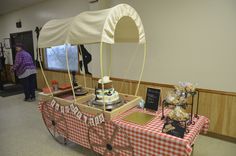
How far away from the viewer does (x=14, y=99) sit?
16.8 ft

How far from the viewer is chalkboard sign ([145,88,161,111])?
6.89 feet

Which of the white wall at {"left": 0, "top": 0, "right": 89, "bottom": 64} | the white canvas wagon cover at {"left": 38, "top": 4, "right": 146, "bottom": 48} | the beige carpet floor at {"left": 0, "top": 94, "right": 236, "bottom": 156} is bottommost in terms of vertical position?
the beige carpet floor at {"left": 0, "top": 94, "right": 236, "bottom": 156}

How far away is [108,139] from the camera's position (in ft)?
6.48

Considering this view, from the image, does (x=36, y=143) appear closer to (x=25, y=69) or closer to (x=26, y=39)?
(x=25, y=69)

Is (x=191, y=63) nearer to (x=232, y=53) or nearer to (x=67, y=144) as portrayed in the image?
(x=232, y=53)

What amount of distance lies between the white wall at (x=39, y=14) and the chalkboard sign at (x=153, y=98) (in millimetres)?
2792

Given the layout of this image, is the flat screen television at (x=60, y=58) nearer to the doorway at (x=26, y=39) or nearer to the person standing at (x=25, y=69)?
the person standing at (x=25, y=69)

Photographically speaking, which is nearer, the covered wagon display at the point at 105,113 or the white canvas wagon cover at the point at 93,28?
the covered wagon display at the point at 105,113

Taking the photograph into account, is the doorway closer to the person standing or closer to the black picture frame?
the black picture frame

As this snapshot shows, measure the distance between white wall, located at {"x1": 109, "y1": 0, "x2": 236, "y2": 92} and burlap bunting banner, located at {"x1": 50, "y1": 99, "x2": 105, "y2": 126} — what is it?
5.47 feet

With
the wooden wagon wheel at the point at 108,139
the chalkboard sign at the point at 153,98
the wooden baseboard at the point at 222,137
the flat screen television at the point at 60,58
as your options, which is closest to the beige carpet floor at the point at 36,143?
the wooden baseboard at the point at 222,137

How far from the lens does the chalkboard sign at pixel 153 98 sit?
2102 mm

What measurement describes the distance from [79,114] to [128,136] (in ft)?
2.29

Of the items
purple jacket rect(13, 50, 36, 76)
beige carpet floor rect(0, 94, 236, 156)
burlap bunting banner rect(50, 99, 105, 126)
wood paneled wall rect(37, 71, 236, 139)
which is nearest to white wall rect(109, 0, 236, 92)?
wood paneled wall rect(37, 71, 236, 139)
